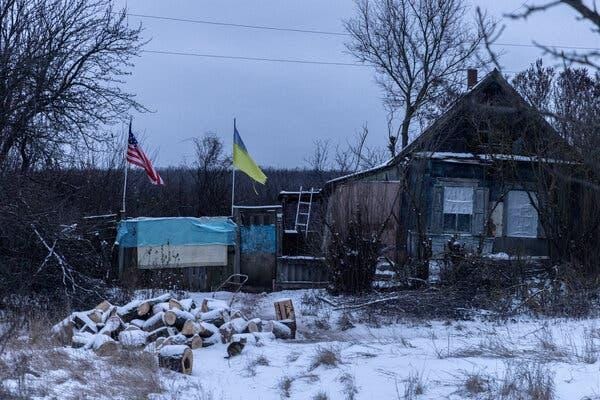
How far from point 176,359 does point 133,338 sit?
1862 mm

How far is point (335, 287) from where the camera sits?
50.0ft

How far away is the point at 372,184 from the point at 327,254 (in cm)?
172

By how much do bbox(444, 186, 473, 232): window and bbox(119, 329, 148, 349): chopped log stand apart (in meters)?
12.6

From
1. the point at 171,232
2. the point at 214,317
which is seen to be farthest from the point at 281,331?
the point at 171,232

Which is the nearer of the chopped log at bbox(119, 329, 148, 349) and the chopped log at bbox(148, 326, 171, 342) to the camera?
the chopped log at bbox(119, 329, 148, 349)

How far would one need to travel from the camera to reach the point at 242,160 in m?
20.8

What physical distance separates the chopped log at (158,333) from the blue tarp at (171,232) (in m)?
6.87

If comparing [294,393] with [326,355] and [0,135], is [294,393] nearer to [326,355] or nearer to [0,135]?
[326,355]

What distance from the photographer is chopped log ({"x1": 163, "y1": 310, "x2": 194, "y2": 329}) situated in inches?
419

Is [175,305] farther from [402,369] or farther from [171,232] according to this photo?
[171,232]

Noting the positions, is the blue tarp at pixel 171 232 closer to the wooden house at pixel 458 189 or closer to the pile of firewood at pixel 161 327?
the wooden house at pixel 458 189

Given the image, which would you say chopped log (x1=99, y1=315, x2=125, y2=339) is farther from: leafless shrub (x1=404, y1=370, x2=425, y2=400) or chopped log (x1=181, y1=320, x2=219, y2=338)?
leafless shrub (x1=404, y1=370, x2=425, y2=400)

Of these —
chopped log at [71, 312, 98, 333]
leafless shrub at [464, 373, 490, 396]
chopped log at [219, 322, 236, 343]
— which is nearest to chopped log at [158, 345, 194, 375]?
chopped log at [219, 322, 236, 343]

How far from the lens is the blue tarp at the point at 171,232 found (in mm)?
17156
